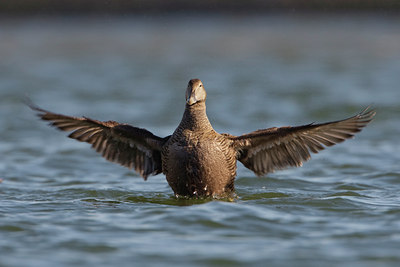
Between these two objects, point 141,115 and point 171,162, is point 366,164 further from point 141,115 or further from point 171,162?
point 141,115

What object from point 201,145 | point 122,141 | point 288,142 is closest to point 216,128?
point 122,141

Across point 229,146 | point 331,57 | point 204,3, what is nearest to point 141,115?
point 229,146

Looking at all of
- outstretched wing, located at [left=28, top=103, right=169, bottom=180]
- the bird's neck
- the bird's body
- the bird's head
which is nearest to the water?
the bird's body

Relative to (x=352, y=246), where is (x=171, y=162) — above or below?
above

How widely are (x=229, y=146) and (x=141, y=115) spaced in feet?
23.8

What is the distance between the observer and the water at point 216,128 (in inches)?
265

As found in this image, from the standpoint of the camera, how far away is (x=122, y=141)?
28.9 ft

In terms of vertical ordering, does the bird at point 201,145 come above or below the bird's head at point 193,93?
below

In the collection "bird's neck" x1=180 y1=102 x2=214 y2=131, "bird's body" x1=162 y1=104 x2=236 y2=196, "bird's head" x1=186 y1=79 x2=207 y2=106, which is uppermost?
"bird's head" x1=186 y1=79 x2=207 y2=106

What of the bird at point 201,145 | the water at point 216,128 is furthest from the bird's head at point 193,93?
the water at point 216,128

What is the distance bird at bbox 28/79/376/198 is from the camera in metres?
8.00

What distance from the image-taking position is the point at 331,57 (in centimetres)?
2228

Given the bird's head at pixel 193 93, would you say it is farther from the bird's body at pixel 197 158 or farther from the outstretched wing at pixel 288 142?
the outstretched wing at pixel 288 142

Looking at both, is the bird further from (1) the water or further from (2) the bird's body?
(1) the water
